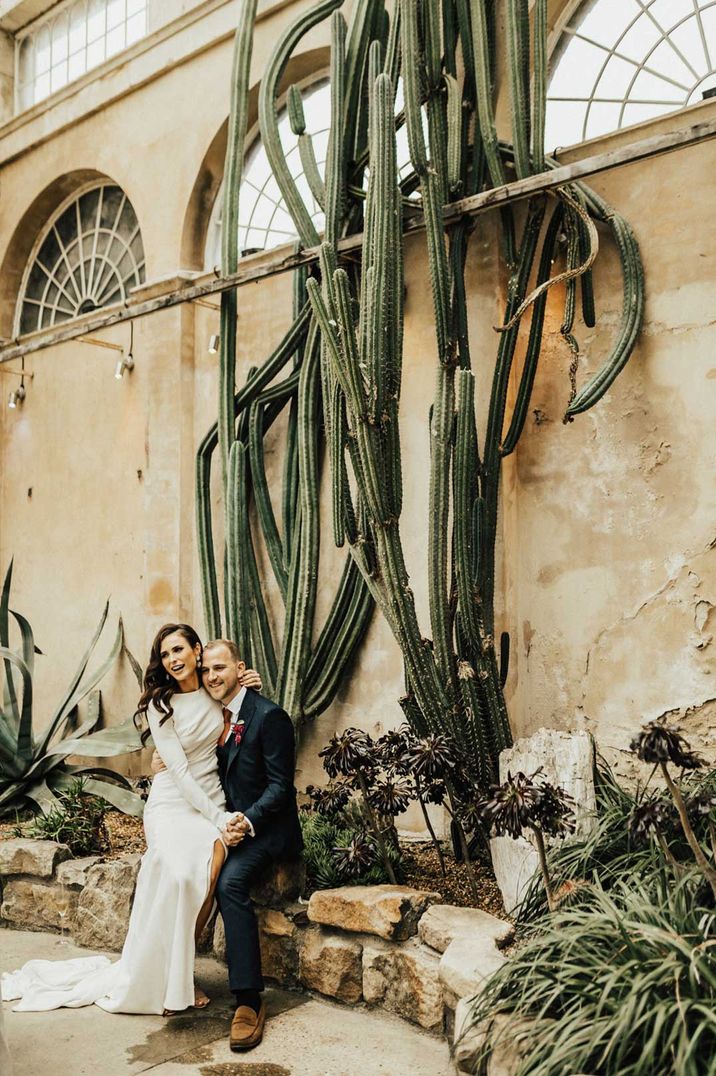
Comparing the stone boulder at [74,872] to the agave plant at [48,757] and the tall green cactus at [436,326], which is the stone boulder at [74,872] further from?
the tall green cactus at [436,326]

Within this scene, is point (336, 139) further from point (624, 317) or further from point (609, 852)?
point (609, 852)

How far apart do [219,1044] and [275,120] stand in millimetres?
4307

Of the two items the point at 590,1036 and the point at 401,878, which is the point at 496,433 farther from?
the point at 590,1036

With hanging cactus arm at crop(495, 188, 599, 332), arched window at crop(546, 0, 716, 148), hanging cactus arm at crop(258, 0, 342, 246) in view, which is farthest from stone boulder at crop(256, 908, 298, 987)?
arched window at crop(546, 0, 716, 148)

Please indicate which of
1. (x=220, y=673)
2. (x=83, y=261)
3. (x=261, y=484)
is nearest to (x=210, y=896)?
(x=220, y=673)

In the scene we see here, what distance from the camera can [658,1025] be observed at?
246 cm

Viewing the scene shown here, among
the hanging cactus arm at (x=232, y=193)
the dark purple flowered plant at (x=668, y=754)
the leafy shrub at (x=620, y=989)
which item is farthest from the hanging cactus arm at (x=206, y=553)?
the dark purple flowered plant at (x=668, y=754)

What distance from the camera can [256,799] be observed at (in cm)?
423

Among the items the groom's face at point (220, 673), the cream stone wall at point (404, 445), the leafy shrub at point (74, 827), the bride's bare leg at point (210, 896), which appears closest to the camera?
the bride's bare leg at point (210, 896)

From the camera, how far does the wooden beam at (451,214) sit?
4137mm

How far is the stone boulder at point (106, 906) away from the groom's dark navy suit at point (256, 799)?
75cm

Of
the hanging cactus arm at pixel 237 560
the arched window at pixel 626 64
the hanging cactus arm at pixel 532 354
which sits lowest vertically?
the hanging cactus arm at pixel 237 560

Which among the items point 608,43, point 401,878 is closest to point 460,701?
point 401,878

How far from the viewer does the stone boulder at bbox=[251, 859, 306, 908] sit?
4.21 metres
